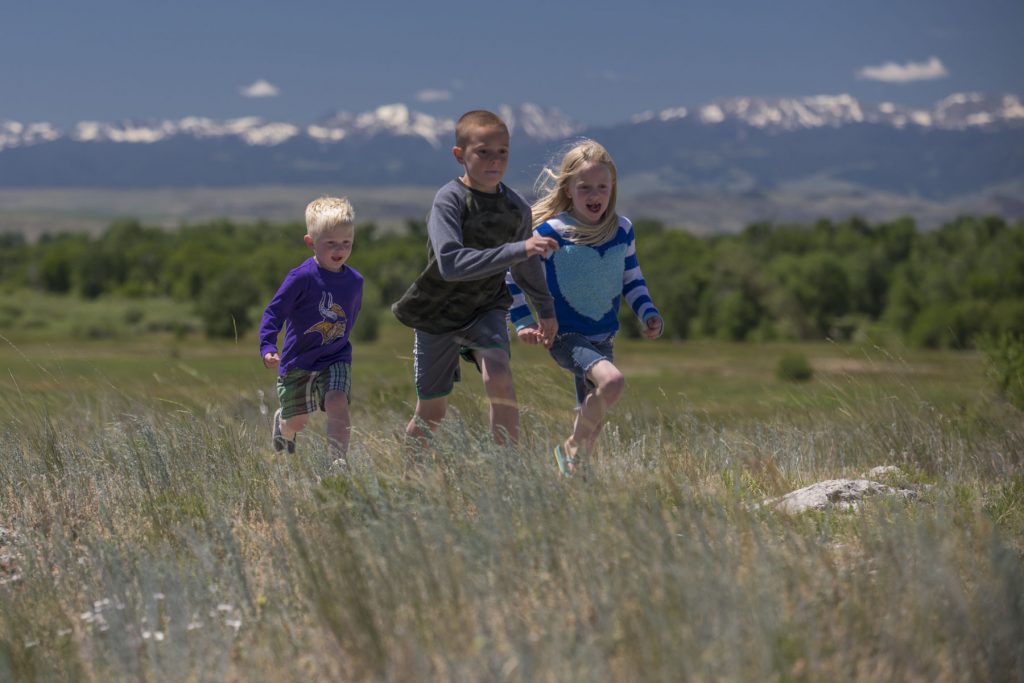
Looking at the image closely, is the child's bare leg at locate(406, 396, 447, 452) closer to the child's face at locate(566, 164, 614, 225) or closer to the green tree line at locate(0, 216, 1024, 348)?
the child's face at locate(566, 164, 614, 225)

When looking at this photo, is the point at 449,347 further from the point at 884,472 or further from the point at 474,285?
the point at 884,472

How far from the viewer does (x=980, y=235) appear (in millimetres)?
139125

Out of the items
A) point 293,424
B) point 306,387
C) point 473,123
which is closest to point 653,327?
point 473,123

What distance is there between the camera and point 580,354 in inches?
223

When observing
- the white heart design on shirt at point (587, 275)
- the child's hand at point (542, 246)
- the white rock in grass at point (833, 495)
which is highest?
the child's hand at point (542, 246)

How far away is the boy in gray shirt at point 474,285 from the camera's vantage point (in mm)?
5383

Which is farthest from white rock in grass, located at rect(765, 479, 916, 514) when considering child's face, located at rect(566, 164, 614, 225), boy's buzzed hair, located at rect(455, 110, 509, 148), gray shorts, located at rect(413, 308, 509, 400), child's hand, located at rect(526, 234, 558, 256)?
boy's buzzed hair, located at rect(455, 110, 509, 148)

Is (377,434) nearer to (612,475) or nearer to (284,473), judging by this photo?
(284,473)

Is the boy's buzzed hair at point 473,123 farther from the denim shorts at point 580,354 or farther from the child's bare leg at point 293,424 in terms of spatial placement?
the child's bare leg at point 293,424

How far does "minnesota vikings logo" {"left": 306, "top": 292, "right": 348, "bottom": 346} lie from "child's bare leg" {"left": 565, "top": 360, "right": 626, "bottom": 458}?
1.40m

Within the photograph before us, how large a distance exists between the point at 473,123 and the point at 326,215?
0.98 meters

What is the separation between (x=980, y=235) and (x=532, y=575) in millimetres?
147262

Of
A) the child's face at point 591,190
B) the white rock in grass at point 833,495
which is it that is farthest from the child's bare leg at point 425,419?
the white rock in grass at point 833,495

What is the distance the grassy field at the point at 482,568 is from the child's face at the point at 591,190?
1.20 metres
